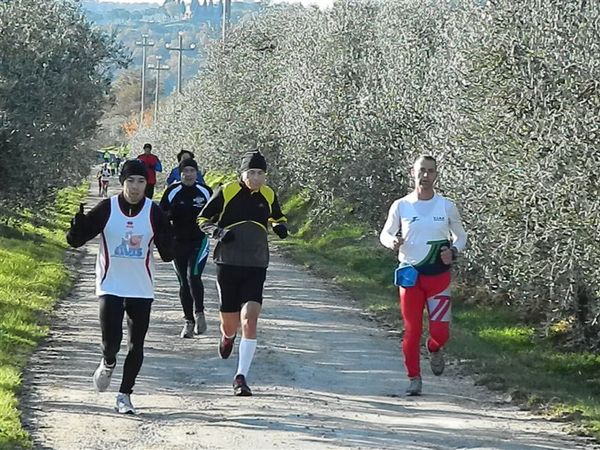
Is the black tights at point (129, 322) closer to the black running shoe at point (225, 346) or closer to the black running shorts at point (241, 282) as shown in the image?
the black running shorts at point (241, 282)

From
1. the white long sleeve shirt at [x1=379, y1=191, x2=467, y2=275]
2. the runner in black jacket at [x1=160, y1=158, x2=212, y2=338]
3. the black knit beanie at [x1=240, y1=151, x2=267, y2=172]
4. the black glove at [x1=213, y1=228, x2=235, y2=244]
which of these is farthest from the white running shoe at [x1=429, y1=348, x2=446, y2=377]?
the runner in black jacket at [x1=160, y1=158, x2=212, y2=338]

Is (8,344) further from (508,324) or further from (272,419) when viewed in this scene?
(508,324)

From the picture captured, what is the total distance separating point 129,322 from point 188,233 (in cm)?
364

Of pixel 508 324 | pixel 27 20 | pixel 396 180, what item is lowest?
pixel 508 324

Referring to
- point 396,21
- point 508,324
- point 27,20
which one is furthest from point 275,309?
point 396,21

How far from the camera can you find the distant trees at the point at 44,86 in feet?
54.9

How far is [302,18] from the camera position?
30.5 metres

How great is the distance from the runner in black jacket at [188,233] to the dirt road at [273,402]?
1.28 ft

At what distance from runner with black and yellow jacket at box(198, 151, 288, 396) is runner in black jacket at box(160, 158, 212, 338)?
2372mm

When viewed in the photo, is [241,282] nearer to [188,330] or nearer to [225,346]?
[225,346]

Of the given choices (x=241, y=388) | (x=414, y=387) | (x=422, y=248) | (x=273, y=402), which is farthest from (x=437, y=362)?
(x=241, y=388)

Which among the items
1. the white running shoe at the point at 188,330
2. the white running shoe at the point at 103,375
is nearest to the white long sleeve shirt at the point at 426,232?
the white running shoe at the point at 103,375

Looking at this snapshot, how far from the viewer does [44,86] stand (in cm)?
1702

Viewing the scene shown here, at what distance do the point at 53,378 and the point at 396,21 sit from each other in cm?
1192
